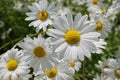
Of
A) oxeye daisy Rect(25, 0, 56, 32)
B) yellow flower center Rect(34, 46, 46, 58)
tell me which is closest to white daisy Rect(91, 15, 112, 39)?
oxeye daisy Rect(25, 0, 56, 32)

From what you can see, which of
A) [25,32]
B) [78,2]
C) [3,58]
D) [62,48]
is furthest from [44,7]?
[78,2]

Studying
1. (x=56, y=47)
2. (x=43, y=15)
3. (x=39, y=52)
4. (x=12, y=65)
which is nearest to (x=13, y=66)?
(x=12, y=65)

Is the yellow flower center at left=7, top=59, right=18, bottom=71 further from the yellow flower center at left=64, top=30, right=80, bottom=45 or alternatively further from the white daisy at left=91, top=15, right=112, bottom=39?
the white daisy at left=91, top=15, right=112, bottom=39

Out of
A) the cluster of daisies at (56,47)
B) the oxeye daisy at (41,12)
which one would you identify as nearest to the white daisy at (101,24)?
the cluster of daisies at (56,47)

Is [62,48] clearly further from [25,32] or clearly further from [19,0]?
[19,0]

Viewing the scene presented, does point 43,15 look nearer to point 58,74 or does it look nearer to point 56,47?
point 58,74

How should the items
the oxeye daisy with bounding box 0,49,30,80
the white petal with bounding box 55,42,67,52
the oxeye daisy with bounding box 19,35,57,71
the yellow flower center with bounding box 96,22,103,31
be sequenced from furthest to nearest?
1. the yellow flower center with bounding box 96,22,103,31
2. the oxeye daisy with bounding box 0,49,30,80
3. the oxeye daisy with bounding box 19,35,57,71
4. the white petal with bounding box 55,42,67,52
